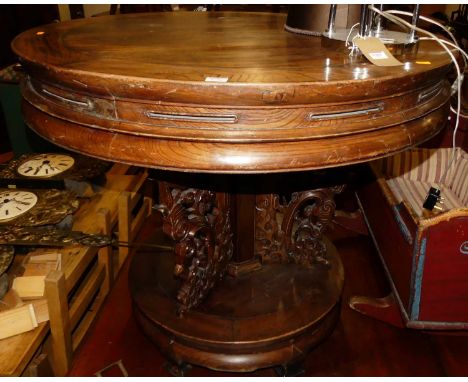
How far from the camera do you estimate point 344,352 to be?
1313 millimetres

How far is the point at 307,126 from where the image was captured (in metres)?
0.69

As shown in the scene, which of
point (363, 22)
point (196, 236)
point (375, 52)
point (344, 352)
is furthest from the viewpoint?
point (344, 352)

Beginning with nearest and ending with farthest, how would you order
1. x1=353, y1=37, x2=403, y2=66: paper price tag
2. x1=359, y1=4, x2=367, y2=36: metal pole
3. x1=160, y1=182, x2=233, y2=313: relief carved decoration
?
x1=353, y1=37, x2=403, y2=66: paper price tag, x1=359, y1=4, x2=367, y2=36: metal pole, x1=160, y1=182, x2=233, y2=313: relief carved decoration

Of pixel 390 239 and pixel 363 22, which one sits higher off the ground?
pixel 363 22

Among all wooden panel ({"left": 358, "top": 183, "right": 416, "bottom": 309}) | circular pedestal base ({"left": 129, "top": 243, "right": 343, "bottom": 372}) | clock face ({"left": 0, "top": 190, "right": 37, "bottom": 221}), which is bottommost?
circular pedestal base ({"left": 129, "top": 243, "right": 343, "bottom": 372})

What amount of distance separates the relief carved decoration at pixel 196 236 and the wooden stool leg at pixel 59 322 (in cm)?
28

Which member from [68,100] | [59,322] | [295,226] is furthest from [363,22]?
[59,322]

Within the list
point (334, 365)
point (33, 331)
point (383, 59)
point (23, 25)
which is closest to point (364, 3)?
point (383, 59)

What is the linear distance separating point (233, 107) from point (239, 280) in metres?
0.79

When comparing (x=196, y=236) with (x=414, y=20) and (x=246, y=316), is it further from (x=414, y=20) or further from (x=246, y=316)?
(x=414, y=20)

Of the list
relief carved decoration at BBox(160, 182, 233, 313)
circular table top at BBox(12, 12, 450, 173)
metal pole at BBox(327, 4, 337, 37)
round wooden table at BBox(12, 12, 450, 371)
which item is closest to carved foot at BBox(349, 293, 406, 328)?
round wooden table at BBox(12, 12, 450, 371)

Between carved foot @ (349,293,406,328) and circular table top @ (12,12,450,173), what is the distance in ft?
2.32

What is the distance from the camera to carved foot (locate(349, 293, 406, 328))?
4.53 feet

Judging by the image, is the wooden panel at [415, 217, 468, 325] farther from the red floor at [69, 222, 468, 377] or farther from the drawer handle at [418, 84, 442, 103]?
the drawer handle at [418, 84, 442, 103]
